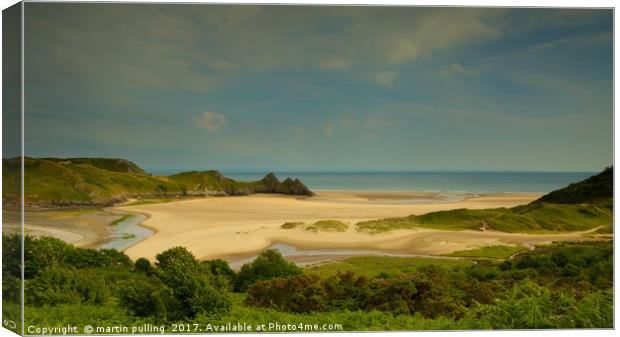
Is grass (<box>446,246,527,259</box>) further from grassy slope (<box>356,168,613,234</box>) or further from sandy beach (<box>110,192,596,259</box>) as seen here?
grassy slope (<box>356,168,613,234</box>)

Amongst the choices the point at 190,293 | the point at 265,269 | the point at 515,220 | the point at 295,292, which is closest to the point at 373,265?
the point at 295,292

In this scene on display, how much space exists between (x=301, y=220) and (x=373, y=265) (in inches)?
38.6

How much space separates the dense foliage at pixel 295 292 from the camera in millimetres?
7359

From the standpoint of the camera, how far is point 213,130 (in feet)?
25.2

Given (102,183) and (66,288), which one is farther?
(102,183)

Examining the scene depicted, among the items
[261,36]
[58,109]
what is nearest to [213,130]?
[261,36]

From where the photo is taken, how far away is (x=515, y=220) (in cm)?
803

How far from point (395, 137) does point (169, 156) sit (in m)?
2.64

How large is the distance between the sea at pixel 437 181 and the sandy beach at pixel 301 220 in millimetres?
93

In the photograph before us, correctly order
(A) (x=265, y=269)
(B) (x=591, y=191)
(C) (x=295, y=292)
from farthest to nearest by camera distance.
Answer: (B) (x=591, y=191)
(A) (x=265, y=269)
(C) (x=295, y=292)

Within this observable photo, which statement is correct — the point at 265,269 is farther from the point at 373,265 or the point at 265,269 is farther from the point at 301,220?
the point at 373,265

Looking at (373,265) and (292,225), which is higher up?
(292,225)

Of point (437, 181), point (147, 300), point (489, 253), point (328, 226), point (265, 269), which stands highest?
point (437, 181)

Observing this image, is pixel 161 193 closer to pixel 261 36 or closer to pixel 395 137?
pixel 261 36
